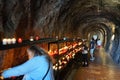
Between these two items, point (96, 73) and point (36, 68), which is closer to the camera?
point (36, 68)

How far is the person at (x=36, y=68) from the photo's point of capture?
382 centimetres

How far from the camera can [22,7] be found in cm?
795

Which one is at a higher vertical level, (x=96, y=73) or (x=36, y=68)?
(x=36, y=68)

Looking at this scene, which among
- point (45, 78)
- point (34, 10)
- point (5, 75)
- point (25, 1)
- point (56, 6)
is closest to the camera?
point (5, 75)

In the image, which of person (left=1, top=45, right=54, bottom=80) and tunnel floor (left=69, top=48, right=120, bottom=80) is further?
tunnel floor (left=69, top=48, right=120, bottom=80)

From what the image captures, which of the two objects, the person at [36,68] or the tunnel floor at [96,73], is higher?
the person at [36,68]

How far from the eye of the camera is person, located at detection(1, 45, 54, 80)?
3820 mm

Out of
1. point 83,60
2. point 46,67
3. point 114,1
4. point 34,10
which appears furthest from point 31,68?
point 83,60

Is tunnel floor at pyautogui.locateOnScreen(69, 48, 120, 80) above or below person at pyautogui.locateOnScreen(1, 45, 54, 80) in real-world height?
below

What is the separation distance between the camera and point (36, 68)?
397 centimetres

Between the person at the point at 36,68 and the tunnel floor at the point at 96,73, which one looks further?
the tunnel floor at the point at 96,73

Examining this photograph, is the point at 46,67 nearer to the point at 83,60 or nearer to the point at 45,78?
the point at 45,78

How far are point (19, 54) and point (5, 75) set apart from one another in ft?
14.9

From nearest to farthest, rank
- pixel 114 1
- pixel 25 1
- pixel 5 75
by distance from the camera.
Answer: pixel 5 75 → pixel 25 1 → pixel 114 1
